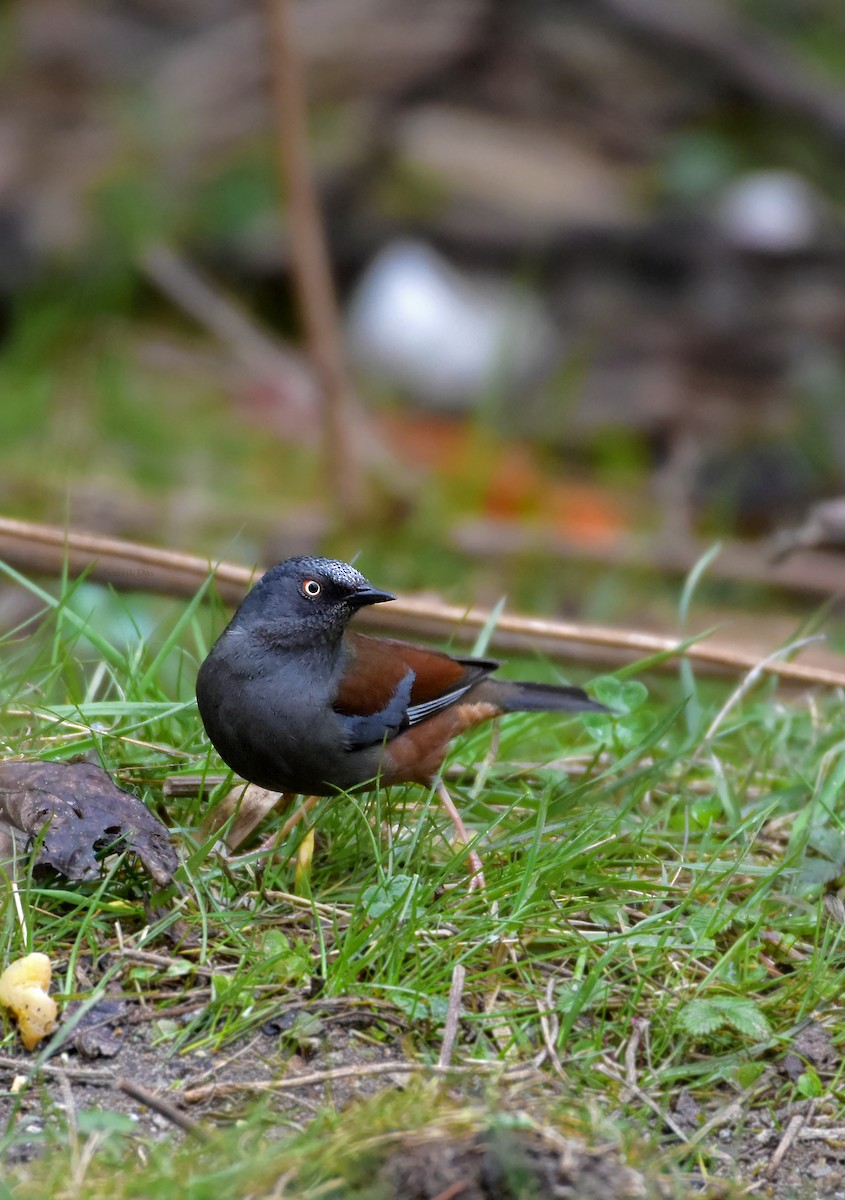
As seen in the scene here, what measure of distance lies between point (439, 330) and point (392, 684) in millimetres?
7468

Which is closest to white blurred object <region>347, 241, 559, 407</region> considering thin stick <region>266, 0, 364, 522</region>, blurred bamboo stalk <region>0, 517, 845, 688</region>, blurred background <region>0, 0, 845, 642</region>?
blurred background <region>0, 0, 845, 642</region>

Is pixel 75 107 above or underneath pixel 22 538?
above

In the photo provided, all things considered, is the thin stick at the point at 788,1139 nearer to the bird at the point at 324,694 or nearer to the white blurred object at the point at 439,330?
the bird at the point at 324,694

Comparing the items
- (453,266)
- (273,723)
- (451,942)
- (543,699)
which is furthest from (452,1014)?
(453,266)

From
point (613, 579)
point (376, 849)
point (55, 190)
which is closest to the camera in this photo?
point (376, 849)

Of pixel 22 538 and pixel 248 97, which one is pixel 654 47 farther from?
pixel 22 538

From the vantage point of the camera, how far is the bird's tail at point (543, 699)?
14.4 feet

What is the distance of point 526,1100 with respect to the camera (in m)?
2.92

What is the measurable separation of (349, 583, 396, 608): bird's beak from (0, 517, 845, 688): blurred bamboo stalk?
0.69m

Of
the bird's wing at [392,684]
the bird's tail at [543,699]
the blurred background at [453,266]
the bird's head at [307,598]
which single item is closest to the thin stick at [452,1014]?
the bird's wing at [392,684]

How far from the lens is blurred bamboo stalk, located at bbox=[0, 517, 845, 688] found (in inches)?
186

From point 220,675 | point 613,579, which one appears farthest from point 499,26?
point 220,675

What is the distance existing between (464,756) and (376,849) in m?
0.94

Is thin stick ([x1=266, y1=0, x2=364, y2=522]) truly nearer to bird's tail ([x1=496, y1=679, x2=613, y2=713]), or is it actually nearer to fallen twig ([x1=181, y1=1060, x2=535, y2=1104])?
bird's tail ([x1=496, y1=679, x2=613, y2=713])
